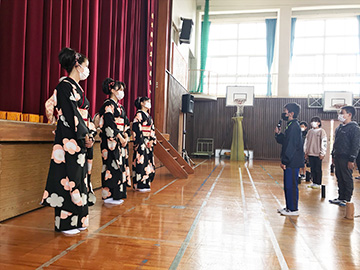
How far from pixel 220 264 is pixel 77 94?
1.65 m

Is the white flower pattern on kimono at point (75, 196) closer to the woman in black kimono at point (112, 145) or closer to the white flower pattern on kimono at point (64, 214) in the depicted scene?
the white flower pattern on kimono at point (64, 214)

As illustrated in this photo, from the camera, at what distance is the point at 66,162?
213 centimetres

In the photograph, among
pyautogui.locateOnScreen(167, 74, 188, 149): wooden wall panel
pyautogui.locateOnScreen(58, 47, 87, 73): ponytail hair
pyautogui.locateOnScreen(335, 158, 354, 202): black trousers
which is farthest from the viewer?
pyautogui.locateOnScreen(167, 74, 188, 149): wooden wall panel

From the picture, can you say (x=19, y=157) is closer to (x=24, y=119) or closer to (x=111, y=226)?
(x=24, y=119)

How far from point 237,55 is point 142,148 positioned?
405 inches

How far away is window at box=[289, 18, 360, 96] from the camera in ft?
38.5

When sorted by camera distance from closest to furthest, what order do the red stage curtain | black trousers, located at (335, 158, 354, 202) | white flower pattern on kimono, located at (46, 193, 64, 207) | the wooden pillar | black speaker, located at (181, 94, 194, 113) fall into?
white flower pattern on kimono, located at (46, 193, 64, 207), the red stage curtain, black trousers, located at (335, 158, 354, 202), the wooden pillar, black speaker, located at (181, 94, 194, 113)

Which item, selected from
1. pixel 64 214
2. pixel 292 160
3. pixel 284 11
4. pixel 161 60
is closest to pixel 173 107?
pixel 161 60

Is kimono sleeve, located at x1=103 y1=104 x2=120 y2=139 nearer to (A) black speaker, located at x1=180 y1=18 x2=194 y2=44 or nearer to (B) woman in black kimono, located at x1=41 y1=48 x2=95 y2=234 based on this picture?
(B) woman in black kimono, located at x1=41 y1=48 x2=95 y2=234

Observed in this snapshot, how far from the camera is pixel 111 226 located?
2414 mm

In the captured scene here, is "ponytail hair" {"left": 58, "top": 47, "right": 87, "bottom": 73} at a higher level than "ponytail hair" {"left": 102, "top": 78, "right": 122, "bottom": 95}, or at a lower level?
higher

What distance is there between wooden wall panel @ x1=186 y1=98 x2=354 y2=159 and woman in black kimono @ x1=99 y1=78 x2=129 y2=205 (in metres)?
8.31

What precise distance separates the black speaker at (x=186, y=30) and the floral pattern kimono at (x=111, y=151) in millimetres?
7030

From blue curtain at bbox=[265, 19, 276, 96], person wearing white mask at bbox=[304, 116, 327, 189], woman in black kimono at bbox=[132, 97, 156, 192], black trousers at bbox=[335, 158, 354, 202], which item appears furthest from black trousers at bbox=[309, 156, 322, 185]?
blue curtain at bbox=[265, 19, 276, 96]
